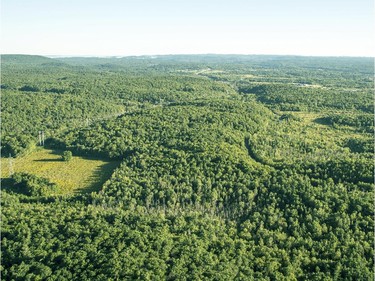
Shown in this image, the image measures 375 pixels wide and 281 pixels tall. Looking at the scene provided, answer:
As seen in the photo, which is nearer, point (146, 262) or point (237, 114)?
point (146, 262)

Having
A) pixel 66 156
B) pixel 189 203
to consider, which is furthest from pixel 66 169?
pixel 189 203

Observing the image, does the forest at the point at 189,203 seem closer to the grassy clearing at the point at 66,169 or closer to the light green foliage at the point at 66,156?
the light green foliage at the point at 66,156

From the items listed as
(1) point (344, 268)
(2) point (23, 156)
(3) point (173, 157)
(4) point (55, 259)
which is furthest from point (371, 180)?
(2) point (23, 156)

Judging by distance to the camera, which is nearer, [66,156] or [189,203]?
[189,203]

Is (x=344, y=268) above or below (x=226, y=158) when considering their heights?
below

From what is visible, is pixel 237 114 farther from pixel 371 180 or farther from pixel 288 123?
pixel 371 180

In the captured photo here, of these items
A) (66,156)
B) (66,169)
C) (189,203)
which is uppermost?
(66,156)

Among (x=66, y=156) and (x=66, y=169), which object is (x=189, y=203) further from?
(x=66, y=156)

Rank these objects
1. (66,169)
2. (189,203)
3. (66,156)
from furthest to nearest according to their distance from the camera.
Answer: (66,156)
(66,169)
(189,203)

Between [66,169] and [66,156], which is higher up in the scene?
[66,156]
